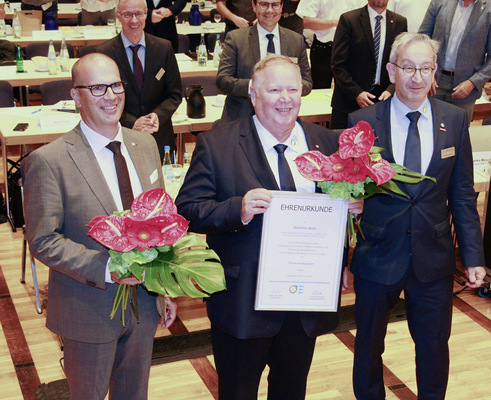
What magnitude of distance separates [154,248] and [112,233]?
0.15 m

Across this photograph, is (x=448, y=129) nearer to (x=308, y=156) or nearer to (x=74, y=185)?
(x=308, y=156)

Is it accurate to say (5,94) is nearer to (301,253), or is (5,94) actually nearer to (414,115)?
(414,115)

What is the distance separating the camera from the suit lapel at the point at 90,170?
2693mm

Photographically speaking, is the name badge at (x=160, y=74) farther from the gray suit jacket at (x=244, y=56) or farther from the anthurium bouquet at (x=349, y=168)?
the anthurium bouquet at (x=349, y=168)

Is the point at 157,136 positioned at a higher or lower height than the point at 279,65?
lower

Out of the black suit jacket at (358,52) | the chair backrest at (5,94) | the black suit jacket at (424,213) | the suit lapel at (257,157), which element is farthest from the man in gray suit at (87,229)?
the chair backrest at (5,94)

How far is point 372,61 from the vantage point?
19.8 feet

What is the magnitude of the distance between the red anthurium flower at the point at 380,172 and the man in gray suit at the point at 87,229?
89 cm

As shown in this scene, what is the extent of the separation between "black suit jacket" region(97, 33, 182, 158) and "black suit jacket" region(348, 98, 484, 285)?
234cm

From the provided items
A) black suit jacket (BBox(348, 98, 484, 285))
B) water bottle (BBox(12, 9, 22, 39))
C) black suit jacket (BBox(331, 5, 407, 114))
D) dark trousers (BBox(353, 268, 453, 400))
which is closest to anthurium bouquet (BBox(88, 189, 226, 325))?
black suit jacket (BBox(348, 98, 484, 285))

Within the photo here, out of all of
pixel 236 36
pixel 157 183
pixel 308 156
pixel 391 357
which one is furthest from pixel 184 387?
pixel 236 36

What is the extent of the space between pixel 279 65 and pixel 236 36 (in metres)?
3.20

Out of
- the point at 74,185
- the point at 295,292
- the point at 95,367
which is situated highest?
the point at 74,185

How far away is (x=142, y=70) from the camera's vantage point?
5.29 m
